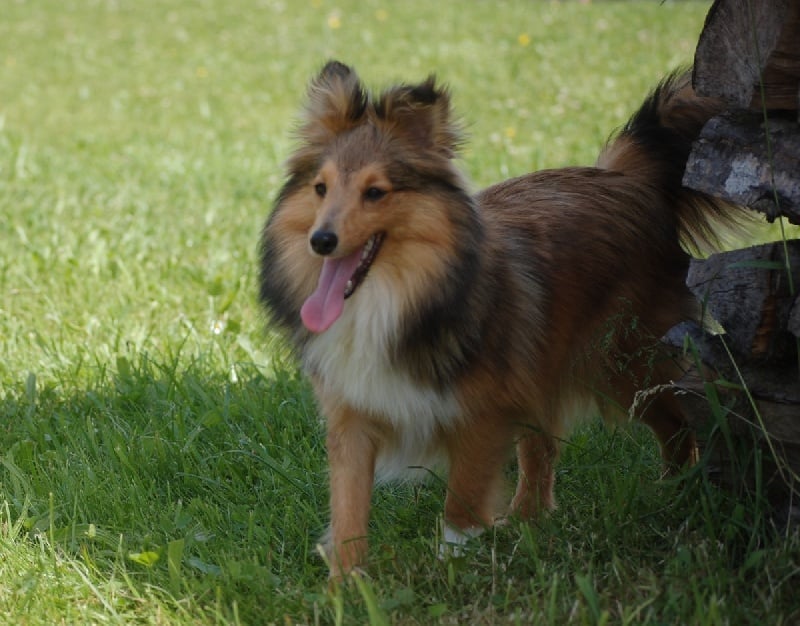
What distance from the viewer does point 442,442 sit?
3.68 metres

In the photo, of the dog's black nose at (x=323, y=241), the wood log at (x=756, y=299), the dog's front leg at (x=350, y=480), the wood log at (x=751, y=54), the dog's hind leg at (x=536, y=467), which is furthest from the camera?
the dog's hind leg at (x=536, y=467)

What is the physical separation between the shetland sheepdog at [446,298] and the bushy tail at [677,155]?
0.04m

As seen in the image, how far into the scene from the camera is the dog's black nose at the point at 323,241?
3287mm

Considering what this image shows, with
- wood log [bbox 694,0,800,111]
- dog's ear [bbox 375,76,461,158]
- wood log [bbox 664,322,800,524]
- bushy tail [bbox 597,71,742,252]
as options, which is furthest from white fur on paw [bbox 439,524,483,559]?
wood log [bbox 694,0,800,111]

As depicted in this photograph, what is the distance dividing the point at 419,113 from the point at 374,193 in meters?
0.32

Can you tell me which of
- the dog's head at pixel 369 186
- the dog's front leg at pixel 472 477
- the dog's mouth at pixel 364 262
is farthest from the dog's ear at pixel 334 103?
the dog's front leg at pixel 472 477

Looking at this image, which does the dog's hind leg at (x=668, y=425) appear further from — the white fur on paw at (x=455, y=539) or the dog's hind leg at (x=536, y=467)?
the white fur on paw at (x=455, y=539)

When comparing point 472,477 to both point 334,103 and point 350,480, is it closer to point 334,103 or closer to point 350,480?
point 350,480

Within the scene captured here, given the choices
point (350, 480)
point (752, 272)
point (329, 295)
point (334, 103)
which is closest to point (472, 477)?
point (350, 480)

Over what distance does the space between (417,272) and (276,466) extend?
1.10m

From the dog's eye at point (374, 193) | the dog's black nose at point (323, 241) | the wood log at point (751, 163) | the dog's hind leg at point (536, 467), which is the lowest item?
the dog's hind leg at point (536, 467)

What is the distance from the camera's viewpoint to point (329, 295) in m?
3.42

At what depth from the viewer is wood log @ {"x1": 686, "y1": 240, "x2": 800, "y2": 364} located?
3.10 metres

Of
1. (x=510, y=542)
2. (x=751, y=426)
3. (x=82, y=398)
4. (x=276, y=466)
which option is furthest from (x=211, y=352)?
(x=751, y=426)
